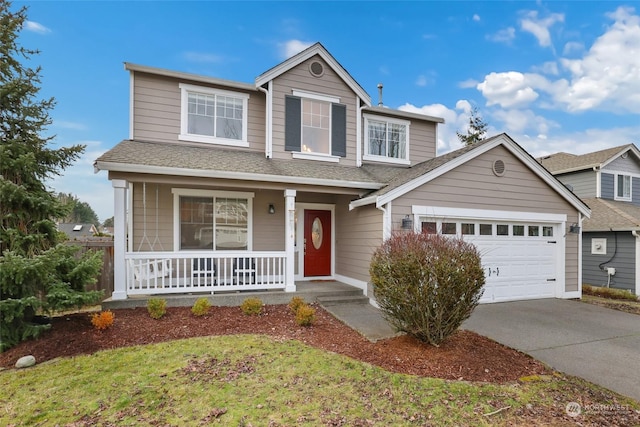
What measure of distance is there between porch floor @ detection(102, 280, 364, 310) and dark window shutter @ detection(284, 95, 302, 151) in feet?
13.2

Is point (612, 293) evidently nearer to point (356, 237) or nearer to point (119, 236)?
point (356, 237)

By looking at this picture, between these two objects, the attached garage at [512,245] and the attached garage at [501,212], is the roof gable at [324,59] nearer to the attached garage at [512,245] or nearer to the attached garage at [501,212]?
the attached garage at [501,212]

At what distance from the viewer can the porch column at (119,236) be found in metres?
6.49

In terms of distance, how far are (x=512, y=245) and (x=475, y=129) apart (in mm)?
18349

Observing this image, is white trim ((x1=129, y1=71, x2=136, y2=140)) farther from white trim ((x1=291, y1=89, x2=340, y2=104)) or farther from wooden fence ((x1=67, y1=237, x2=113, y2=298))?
white trim ((x1=291, y1=89, x2=340, y2=104))

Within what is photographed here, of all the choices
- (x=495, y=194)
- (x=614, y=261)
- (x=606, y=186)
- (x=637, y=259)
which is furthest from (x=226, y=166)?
(x=606, y=186)

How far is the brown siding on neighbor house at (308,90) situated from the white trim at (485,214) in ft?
9.86

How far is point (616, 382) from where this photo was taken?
12.7 ft

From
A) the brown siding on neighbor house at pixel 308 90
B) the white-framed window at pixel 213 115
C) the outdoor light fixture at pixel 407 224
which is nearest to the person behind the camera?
the outdoor light fixture at pixel 407 224

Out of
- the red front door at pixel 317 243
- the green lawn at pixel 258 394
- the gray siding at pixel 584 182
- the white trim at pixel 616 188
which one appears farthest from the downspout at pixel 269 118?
the white trim at pixel 616 188

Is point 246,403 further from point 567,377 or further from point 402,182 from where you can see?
point 402,182

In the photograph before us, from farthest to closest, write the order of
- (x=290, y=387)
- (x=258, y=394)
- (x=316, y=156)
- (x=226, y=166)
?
1. (x=316, y=156)
2. (x=226, y=166)
3. (x=290, y=387)
4. (x=258, y=394)

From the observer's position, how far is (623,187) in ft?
48.6

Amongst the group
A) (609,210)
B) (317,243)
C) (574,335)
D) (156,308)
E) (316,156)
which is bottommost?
(574,335)
